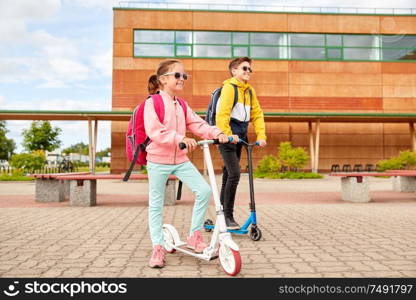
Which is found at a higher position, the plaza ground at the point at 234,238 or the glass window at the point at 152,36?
the glass window at the point at 152,36

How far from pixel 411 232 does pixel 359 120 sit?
2356 cm

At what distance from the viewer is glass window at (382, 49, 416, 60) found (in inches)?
1169

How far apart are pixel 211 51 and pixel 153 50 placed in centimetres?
424

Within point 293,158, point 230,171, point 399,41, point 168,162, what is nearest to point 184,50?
point 293,158

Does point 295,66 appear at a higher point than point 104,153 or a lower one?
higher

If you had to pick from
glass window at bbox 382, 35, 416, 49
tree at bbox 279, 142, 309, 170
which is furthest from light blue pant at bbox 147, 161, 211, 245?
glass window at bbox 382, 35, 416, 49

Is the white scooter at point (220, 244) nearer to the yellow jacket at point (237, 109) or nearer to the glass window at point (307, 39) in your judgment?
the yellow jacket at point (237, 109)

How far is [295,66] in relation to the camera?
2905cm

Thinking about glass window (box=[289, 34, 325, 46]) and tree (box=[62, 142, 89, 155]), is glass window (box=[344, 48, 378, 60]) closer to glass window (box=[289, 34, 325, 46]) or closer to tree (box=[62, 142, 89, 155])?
glass window (box=[289, 34, 325, 46])

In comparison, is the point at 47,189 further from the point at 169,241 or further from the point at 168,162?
the point at 168,162

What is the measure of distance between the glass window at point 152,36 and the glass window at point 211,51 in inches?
77.8

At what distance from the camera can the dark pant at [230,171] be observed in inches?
197

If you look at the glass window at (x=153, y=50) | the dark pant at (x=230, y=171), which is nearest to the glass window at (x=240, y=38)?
the glass window at (x=153, y=50)

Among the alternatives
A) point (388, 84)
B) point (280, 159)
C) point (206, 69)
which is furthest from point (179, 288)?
point (388, 84)
